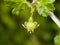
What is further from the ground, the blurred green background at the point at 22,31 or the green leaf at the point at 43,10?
the green leaf at the point at 43,10

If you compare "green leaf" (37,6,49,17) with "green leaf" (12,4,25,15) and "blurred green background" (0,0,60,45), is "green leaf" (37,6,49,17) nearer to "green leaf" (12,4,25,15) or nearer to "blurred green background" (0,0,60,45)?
"green leaf" (12,4,25,15)

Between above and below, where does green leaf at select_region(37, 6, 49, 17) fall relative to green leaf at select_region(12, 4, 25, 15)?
below

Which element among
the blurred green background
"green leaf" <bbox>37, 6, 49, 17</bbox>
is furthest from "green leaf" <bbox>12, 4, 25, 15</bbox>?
the blurred green background

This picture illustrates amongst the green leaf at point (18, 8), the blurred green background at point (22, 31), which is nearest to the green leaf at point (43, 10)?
the green leaf at point (18, 8)

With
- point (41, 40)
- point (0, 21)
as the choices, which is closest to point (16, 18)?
point (0, 21)

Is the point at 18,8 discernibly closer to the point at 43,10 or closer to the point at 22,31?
the point at 43,10

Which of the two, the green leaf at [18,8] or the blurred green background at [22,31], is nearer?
the green leaf at [18,8]

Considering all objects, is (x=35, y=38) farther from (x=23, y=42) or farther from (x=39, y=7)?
(x=39, y=7)

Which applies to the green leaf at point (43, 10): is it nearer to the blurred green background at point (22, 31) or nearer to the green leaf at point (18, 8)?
the green leaf at point (18, 8)
